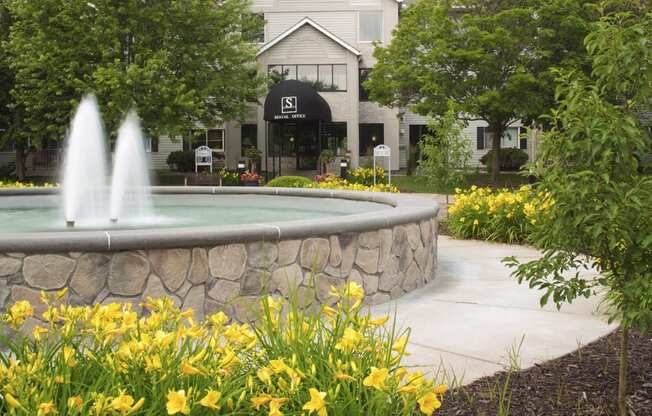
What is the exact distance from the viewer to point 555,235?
14.6 feet

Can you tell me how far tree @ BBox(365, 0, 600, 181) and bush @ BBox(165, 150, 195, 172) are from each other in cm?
1433

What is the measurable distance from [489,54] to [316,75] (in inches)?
495

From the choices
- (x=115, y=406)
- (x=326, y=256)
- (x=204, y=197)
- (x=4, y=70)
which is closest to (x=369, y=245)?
(x=326, y=256)

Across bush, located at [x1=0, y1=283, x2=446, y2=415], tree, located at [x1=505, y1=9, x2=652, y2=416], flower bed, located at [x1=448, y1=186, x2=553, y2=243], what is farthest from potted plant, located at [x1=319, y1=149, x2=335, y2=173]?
bush, located at [x1=0, y1=283, x2=446, y2=415]

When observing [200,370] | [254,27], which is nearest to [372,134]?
[254,27]

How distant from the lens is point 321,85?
39375 millimetres

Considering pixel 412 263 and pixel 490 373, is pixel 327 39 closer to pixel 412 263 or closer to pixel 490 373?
pixel 412 263

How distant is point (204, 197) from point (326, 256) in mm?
8069

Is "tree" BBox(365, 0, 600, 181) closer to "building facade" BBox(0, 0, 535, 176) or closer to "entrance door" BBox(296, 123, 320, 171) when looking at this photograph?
"building facade" BBox(0, 0, 535, 176)

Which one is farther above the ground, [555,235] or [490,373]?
[555,235]

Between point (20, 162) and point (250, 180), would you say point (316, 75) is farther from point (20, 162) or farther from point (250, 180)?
point (20, 162)

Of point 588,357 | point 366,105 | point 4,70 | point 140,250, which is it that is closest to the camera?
point 588,357

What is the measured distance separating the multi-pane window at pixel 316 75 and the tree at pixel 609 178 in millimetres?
35025

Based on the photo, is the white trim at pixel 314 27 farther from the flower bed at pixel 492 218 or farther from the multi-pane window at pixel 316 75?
the flower bed at pixel 492 218
